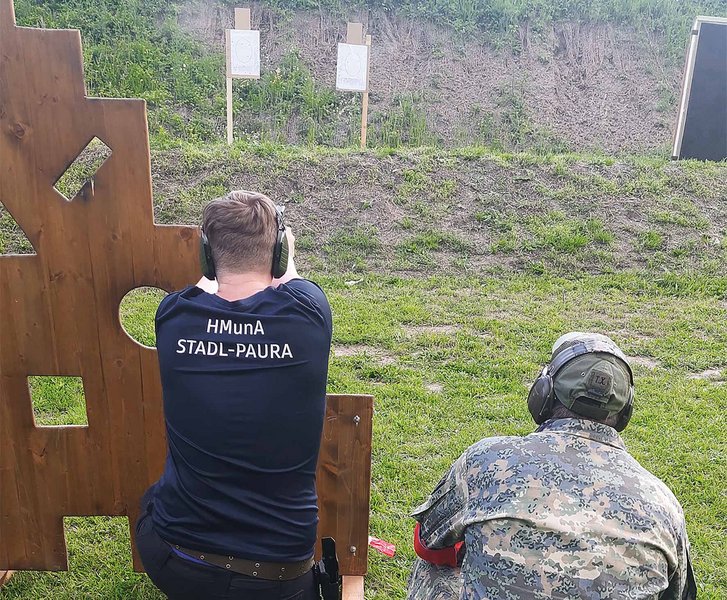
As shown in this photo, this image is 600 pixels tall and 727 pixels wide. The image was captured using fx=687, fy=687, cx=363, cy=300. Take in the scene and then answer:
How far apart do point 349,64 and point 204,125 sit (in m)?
2.72

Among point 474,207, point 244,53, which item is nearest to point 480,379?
point 474,207

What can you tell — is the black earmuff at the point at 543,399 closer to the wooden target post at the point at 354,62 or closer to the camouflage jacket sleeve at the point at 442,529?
the camouflage jacket sleeve at the point at 442,529

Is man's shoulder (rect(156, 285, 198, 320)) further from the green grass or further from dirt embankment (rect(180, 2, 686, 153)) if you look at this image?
dirt embankment (rect(180, 2, 686, 153))

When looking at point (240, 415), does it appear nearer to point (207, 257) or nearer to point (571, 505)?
point (207, 257)

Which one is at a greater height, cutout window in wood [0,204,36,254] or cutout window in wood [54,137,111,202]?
cutout window in wood [54,137,111,202]

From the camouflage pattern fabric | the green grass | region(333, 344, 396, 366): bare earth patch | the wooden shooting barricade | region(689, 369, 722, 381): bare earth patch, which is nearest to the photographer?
the camouflage pattern fabric

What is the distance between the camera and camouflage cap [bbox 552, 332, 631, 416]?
5.59ft

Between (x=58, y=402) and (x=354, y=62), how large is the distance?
6822 mm

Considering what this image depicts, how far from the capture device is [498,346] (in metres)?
5.56

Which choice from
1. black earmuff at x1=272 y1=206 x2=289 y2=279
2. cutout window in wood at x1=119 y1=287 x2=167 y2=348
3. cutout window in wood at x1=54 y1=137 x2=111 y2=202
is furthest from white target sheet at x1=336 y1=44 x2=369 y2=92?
black earmuff at x1=272 y1=206 x2=289 y2=279

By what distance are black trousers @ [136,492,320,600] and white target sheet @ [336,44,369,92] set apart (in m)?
8.69

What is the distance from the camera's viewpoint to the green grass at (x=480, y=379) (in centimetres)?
315

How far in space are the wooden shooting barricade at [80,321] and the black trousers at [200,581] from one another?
908 mm

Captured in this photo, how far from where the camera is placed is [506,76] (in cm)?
1316
